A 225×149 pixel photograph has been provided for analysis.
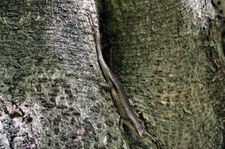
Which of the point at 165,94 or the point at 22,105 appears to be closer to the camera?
the point at 22,105

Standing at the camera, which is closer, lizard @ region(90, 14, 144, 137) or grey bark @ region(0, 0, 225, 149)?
grey bark @ region(0, 0, 225, 149)

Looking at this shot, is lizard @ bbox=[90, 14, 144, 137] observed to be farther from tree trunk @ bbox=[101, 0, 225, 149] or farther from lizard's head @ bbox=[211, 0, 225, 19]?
lizard's head @ bbox=[211, 0, 225, 19]

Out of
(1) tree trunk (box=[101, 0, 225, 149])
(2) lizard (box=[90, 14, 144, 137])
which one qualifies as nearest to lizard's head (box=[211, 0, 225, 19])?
(1) tree trunk (box=[101, 0, 225, 149])

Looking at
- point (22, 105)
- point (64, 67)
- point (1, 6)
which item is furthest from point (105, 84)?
point (1, 6)

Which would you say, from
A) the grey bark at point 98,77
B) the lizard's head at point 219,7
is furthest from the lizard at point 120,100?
the lizard's head at point 219,7

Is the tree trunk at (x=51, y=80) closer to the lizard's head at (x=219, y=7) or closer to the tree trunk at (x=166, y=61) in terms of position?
A: the tree trunk at (x=166, y=61)

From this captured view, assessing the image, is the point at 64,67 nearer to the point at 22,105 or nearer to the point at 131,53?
the point at 22,105
